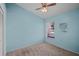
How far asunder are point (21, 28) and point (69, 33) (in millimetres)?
698

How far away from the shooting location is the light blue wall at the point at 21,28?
1.58 m

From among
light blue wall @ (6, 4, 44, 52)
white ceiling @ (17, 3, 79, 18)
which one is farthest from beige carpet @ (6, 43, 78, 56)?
white ceiling @ (17, 3, 79, 18)

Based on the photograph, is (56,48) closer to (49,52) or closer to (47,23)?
(49,52)

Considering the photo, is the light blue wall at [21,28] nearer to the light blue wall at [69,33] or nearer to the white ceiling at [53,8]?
the white ceiling at [53,8]

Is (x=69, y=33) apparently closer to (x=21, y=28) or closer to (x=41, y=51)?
(x=41, y=51)

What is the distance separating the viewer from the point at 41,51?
1.64m

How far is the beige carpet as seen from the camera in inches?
61.6

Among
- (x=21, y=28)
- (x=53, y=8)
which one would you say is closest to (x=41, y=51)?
(x=21, y=28)

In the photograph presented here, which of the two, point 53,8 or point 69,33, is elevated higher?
point 53,8

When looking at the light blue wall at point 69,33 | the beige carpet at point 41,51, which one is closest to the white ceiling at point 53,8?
the light blue wall at point 69,33

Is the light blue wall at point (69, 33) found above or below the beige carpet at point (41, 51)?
above

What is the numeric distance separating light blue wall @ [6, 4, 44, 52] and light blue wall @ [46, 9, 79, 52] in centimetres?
19

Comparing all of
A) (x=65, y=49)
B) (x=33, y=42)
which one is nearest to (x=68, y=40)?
(x=65, y=49)

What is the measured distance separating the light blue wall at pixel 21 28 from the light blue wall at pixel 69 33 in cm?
19
